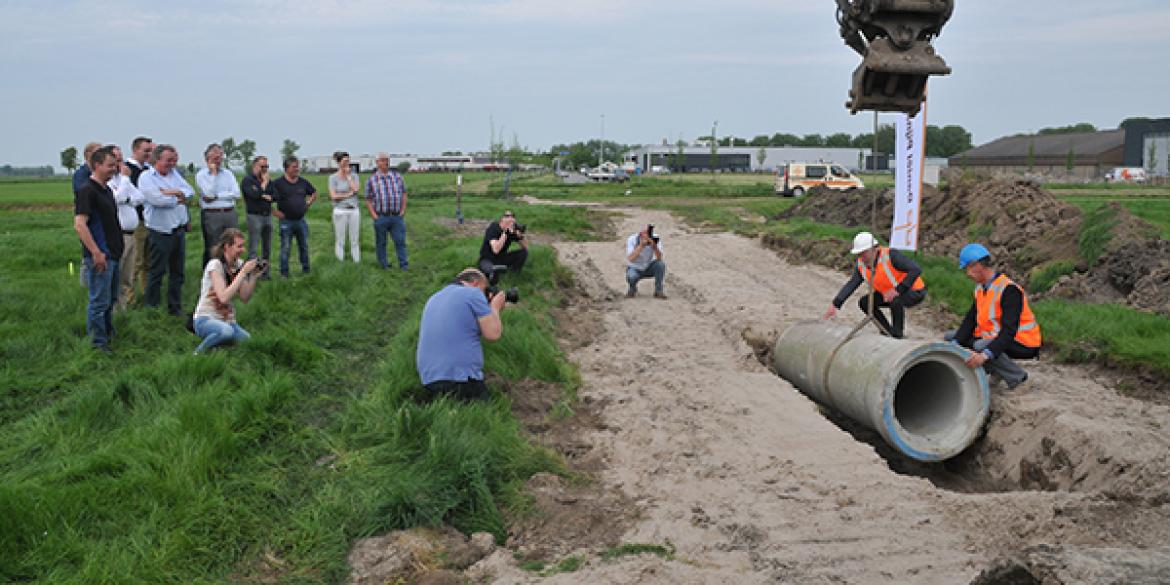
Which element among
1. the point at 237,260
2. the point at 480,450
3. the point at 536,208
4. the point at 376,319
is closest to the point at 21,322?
the point at 237,260

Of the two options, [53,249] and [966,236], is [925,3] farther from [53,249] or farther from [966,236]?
[53,249]

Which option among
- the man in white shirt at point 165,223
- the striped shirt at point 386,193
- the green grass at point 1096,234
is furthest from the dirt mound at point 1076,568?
the striped shirt at point 386,193

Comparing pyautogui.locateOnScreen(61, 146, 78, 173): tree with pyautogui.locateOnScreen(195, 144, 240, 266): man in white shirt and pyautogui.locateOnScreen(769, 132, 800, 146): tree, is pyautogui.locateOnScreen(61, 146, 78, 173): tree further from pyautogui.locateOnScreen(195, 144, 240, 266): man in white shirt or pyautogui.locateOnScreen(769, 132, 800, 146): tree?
pyautogui.locateOnScreen(769, 132, 800, 146): tree

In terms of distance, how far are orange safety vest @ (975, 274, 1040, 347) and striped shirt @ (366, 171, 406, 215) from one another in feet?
27.8

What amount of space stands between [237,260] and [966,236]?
46.4 feet

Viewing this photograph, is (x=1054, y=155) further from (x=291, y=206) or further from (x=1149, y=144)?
(x=291, y=206)

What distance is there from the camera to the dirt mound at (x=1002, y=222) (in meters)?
14.5

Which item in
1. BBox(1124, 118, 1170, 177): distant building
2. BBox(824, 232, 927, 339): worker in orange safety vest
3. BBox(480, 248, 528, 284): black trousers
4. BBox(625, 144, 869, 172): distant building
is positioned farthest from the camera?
BBox(625, 144, 869, 172): distant building

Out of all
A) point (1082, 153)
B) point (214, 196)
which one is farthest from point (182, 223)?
point (1082, 153)

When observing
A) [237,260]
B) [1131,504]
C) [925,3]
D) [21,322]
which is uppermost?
[925,3]

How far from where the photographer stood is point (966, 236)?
1769 centimetres

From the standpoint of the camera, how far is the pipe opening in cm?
739

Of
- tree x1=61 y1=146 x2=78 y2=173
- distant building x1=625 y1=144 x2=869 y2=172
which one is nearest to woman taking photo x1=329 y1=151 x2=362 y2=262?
tree x1=61 y1=146 x2=78 y2=173

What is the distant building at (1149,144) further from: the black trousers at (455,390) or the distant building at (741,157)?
the black trousers at (455,390)
